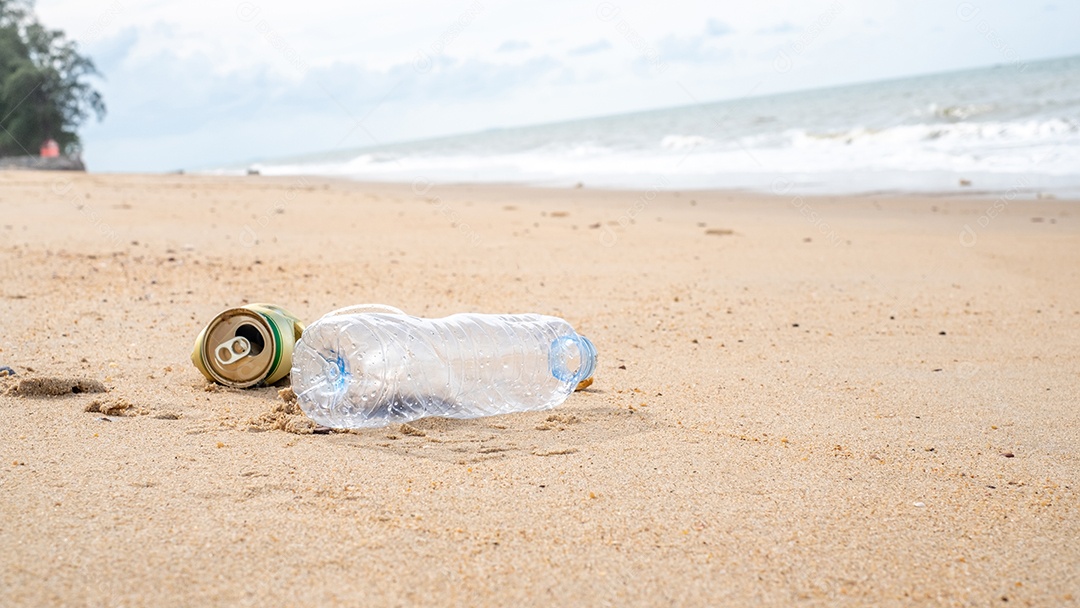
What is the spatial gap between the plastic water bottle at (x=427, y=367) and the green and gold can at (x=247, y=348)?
0.24 meters

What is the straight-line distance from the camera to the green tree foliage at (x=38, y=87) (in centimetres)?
2962

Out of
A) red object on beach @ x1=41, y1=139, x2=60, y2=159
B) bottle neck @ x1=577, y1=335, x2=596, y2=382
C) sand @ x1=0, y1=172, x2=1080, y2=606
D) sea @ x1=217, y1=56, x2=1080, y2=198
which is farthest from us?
red object on beach @ x1=41, y1=139, x2=60, y2=159

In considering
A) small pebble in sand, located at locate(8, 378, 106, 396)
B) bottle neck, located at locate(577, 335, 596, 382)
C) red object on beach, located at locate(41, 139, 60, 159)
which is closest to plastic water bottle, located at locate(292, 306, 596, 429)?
bottle neck, located at locate(577, 335, 596, 382)

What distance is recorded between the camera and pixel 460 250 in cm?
713

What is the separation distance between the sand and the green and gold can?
0.07 metres

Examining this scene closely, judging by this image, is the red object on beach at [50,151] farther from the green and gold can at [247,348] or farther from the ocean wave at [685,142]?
the green and gold can at [247,348]

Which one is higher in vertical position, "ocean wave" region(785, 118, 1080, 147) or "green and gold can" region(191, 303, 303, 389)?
"ocean wave" region(785, 118, 1080, 147)

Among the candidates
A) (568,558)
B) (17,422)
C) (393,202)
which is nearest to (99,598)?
(568,558)

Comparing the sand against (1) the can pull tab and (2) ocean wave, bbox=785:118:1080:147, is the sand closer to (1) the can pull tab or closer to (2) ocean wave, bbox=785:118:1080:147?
(1) the can pull tab

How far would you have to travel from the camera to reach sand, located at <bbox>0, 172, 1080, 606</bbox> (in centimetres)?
174

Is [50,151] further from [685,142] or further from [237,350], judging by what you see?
[237,350]

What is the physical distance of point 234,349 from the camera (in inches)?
122

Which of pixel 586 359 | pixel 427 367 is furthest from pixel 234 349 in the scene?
pixel 586 359

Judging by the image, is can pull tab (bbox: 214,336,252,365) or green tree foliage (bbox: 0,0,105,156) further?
green tree foliage (bbox: 0,0,105,156)
